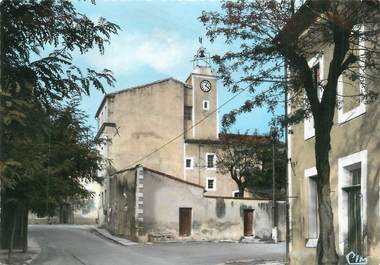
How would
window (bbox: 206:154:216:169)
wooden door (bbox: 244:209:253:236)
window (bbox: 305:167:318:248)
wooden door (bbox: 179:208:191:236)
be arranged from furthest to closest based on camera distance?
window (bbox: 206:154:216:169) → wooden door (bbox: 244:209:253:236) → wooden door (bbox: 179:208:191:236) → window (bbox: 305:167:318:248)

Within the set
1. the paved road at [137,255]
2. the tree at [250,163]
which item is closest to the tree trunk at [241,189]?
the tree at [250,163]

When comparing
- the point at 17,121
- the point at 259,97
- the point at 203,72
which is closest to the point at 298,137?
the point at 259,97

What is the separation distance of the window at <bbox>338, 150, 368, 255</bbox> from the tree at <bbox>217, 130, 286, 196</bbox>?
39007 mm

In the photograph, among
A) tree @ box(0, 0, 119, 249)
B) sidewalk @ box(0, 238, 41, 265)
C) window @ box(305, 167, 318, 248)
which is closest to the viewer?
tree @ box(0, 0, 119, 249)

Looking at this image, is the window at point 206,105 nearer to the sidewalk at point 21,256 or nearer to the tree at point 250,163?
the tree at point 250,163

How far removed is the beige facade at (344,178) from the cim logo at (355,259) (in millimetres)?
133

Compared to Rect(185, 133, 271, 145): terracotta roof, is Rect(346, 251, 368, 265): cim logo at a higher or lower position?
lower

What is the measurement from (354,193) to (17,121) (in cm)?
967

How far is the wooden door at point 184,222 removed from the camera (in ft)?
131

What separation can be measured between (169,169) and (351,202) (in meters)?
42.4

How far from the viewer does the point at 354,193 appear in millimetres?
14797

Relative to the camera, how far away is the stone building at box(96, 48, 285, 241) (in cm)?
3959

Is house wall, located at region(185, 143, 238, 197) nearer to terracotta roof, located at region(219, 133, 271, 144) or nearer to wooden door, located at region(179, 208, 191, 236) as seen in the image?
terracotta roof, located at region(219, 133, 271, 144)

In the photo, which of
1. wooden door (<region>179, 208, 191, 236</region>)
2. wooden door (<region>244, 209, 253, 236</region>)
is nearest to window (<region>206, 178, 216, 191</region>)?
wooden door (<region>244, 209, 253, 236</region>)
